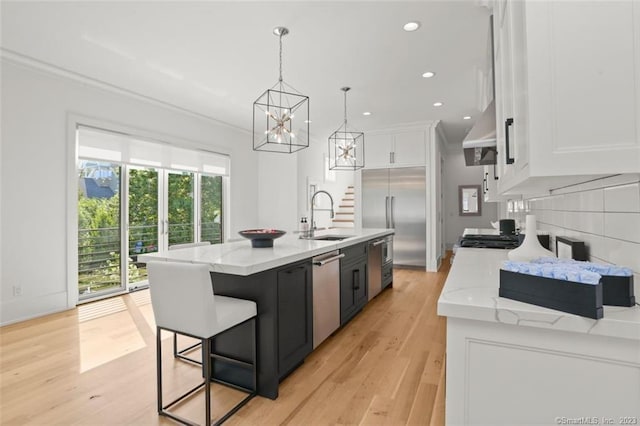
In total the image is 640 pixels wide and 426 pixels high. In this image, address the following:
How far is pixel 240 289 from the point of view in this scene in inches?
82.5

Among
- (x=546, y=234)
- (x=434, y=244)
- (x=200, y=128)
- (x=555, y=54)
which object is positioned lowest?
(x=434, y=244)

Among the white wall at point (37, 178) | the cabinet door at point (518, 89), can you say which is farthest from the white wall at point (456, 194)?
the cabinet door at point (518, 89)

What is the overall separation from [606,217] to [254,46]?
10.4ft

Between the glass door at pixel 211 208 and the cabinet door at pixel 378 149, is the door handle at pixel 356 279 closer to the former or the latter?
the glass door at pixel 211 208

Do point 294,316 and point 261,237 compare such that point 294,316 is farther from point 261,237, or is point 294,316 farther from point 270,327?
point 261,237

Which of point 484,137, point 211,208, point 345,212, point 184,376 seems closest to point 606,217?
point 484,137

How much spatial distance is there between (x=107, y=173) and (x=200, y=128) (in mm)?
1725

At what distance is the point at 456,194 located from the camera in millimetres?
8734

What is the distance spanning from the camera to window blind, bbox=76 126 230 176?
4109 mm

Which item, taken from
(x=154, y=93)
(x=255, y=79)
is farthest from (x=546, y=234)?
(x=154, y=93)

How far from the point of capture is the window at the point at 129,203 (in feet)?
13.8

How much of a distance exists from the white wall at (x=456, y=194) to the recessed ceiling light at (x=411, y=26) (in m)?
6.19

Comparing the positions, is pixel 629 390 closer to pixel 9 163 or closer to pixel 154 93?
pixel 9 163

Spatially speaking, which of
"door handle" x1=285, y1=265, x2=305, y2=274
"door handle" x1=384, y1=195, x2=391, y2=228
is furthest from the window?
"door handle" x1=384, y1=195, x2=391, y2=228
